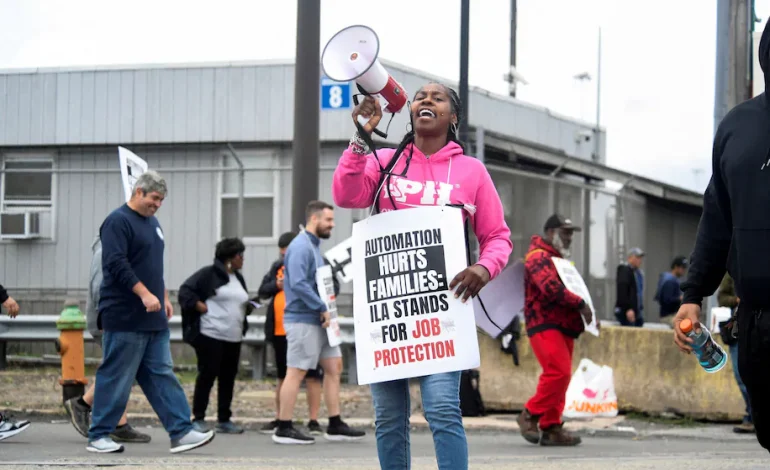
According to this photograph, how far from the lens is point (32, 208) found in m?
18.2

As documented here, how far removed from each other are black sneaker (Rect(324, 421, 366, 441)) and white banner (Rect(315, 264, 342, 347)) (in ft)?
2.47

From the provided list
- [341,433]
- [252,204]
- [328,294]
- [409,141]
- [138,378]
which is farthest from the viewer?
[252,204]

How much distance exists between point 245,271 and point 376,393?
42.2ft

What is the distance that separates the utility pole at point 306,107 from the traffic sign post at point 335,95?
3.23m


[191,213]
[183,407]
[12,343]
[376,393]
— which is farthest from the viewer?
[191,213]

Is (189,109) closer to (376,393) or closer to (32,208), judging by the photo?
(32,208)

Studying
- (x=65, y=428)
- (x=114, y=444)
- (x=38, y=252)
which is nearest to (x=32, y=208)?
(x=38, y=252)

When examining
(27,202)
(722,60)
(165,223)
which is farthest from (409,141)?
(27,202)

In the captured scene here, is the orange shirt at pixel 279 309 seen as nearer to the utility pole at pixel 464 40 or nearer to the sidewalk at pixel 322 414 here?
the sidewalk at pixel 322 414

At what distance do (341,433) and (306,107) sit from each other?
435cm

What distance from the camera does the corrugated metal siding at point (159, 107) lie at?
58.2 feet

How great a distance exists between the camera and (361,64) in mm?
4684

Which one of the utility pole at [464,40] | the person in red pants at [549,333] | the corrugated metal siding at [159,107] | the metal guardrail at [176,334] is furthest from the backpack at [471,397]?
the corrugated metal siding at [159,107]

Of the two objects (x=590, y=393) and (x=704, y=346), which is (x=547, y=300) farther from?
(x=704, y=346)
